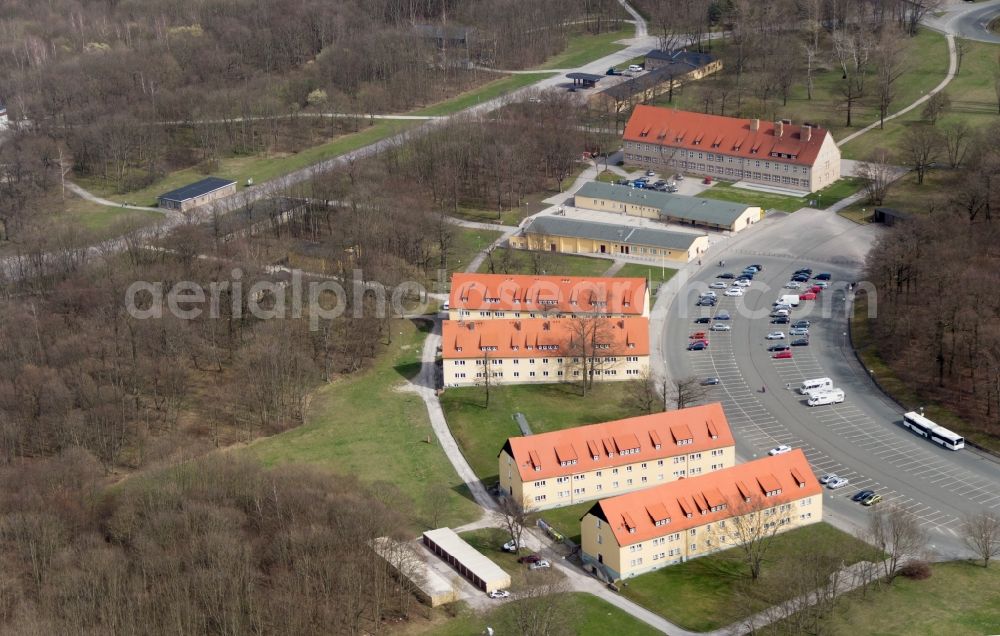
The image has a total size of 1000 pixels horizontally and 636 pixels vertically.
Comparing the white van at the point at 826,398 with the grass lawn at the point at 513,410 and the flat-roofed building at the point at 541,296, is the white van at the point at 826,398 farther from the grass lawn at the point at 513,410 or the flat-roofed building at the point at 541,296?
the flat-roofed building at the point at 541,296

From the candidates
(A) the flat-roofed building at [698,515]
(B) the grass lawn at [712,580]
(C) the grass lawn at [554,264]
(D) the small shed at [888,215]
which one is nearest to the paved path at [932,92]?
(D) the small shed at [888,215]

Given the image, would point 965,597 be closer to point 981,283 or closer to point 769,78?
point 981,283

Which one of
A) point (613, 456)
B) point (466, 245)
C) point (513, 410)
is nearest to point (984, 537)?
point (613, 456)

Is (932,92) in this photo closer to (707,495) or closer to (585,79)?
(585,79)

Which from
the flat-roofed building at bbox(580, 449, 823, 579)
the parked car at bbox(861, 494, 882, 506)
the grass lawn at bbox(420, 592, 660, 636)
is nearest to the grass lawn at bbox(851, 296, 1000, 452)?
the parked car at bbox(861, 494, 882, 506)

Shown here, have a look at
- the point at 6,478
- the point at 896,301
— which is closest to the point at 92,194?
the point at 6,478
